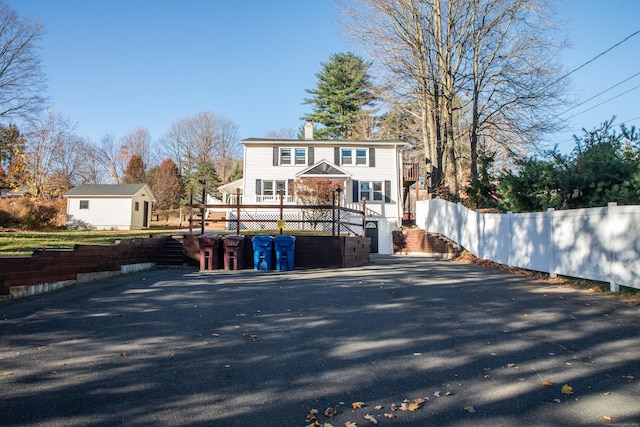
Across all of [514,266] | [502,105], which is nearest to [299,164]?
[502,105]

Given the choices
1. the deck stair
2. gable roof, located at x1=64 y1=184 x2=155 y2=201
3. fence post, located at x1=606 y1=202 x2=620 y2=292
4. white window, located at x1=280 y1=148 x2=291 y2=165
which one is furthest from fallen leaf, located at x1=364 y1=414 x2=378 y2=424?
gable roof, located at x1=64 y1=184 x2=155 y2=201

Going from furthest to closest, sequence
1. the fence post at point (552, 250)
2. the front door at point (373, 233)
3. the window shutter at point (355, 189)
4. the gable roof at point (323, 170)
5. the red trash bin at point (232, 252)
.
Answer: the window shutter at point (355, 189), the gable roof at point (323, 170), the front door at point (373, 233), the red trash bin at point (232, 252), the fence post at point (552, 250)

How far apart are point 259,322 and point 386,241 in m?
21.1

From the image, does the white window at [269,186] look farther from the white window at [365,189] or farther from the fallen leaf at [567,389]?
the fallen leaf at [567,389]

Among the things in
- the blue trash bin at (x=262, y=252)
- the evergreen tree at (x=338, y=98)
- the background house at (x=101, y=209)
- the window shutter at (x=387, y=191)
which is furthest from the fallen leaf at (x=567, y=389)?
the evergreen tree at (x=338, y=98)

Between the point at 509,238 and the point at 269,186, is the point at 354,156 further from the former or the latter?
the point at 509,238

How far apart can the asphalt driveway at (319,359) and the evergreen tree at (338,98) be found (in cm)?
4318

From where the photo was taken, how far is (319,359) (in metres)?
4.72

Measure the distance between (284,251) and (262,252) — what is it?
2.15 feet

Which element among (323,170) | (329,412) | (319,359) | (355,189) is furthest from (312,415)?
(355,189)

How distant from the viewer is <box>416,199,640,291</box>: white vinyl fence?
7.82 m

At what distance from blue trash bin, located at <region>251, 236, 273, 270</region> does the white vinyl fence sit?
6945 millimetres

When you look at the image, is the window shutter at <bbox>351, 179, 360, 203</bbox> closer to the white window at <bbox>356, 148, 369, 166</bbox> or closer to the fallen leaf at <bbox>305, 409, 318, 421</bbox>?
the white window at <bbox>356, 148, 369, 166</bbox>

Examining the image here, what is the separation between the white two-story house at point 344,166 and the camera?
100ft
